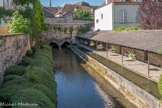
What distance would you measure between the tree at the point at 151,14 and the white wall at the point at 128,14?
4238 mm

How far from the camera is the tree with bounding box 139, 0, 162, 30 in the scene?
26.4 meters

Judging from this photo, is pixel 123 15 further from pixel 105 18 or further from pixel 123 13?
pixel 105 18

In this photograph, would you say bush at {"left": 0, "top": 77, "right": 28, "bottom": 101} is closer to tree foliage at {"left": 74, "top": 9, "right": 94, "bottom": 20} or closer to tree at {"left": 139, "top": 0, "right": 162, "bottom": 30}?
tree at {"left": 139, "top": 0, "right": 162, "bottom": 30}

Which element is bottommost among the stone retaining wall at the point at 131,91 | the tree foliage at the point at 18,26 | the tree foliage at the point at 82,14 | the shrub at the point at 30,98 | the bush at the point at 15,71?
the stone retaining wall at the point at 131,91

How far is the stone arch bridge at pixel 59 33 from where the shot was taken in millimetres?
46156

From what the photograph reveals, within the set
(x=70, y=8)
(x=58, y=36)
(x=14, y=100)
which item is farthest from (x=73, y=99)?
(x=70, y=8)

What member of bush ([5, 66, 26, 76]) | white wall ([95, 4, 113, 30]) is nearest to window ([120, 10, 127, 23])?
white wall ([95, 4, 113, 30])

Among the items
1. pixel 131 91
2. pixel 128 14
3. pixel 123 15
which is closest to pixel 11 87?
pixel 131 91

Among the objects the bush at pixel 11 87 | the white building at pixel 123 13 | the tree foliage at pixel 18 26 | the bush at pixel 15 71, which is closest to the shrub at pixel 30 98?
the bush at pixel 11 87

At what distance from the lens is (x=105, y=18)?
36.2 metres

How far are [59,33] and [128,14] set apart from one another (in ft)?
62.1

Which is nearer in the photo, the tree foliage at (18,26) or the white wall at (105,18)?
the tree foliage at (18,26)

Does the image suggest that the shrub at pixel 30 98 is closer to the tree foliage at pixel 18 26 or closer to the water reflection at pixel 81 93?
the water reflection at pixel 81 93

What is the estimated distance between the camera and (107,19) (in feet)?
115
